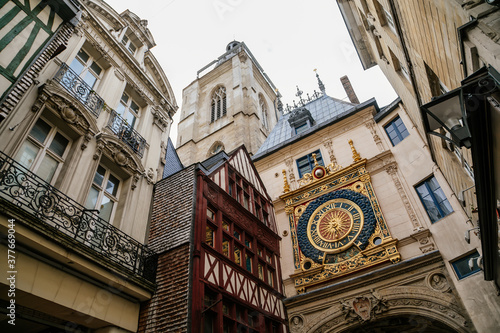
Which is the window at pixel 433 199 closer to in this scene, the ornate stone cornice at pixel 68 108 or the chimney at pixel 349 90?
the chimney at pixel 349 90

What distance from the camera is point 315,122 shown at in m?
19.0

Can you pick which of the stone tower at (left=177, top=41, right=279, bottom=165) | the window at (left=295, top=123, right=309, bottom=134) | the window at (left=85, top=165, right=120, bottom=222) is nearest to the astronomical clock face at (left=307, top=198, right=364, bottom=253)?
the window at (left=295, top=123, right=309, bottom=134)

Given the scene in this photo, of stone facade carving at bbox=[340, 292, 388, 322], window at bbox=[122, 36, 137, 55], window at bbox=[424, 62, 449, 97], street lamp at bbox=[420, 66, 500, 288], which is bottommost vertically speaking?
street lamp at bbox=[420, 66, 500, 288]

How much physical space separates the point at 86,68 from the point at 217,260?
21.2 ft

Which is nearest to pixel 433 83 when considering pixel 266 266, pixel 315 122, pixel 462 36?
pixel 462 36

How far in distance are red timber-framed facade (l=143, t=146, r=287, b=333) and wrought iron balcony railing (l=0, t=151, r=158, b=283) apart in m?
0.65

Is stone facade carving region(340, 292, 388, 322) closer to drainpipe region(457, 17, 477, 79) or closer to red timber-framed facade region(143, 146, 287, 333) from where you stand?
red timber-framed facade region(143, 146, 287, 333)

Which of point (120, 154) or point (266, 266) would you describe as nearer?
point (120, 154)

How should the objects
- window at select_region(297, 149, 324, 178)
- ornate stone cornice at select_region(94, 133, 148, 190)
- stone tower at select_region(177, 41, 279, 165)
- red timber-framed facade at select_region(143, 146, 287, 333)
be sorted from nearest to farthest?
red timber-framed facade at select_region(143, 146, 287, 333) → ornate stone cornice at select_region(94, 133, 148, 190) → window at select_region(297, 149, 324, 178) → stone tower at select_region(177, 41, 279, 165)

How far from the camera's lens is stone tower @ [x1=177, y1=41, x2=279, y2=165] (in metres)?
30.9

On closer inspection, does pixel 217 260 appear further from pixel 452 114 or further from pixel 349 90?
pixel 349 90

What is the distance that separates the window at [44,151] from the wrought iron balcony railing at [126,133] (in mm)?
1545

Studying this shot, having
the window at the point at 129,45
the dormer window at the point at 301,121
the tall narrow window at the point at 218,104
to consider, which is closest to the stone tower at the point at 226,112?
the tall narrow window at the point at 218,104

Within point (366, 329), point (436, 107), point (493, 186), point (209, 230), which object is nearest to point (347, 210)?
point (366, 329)
